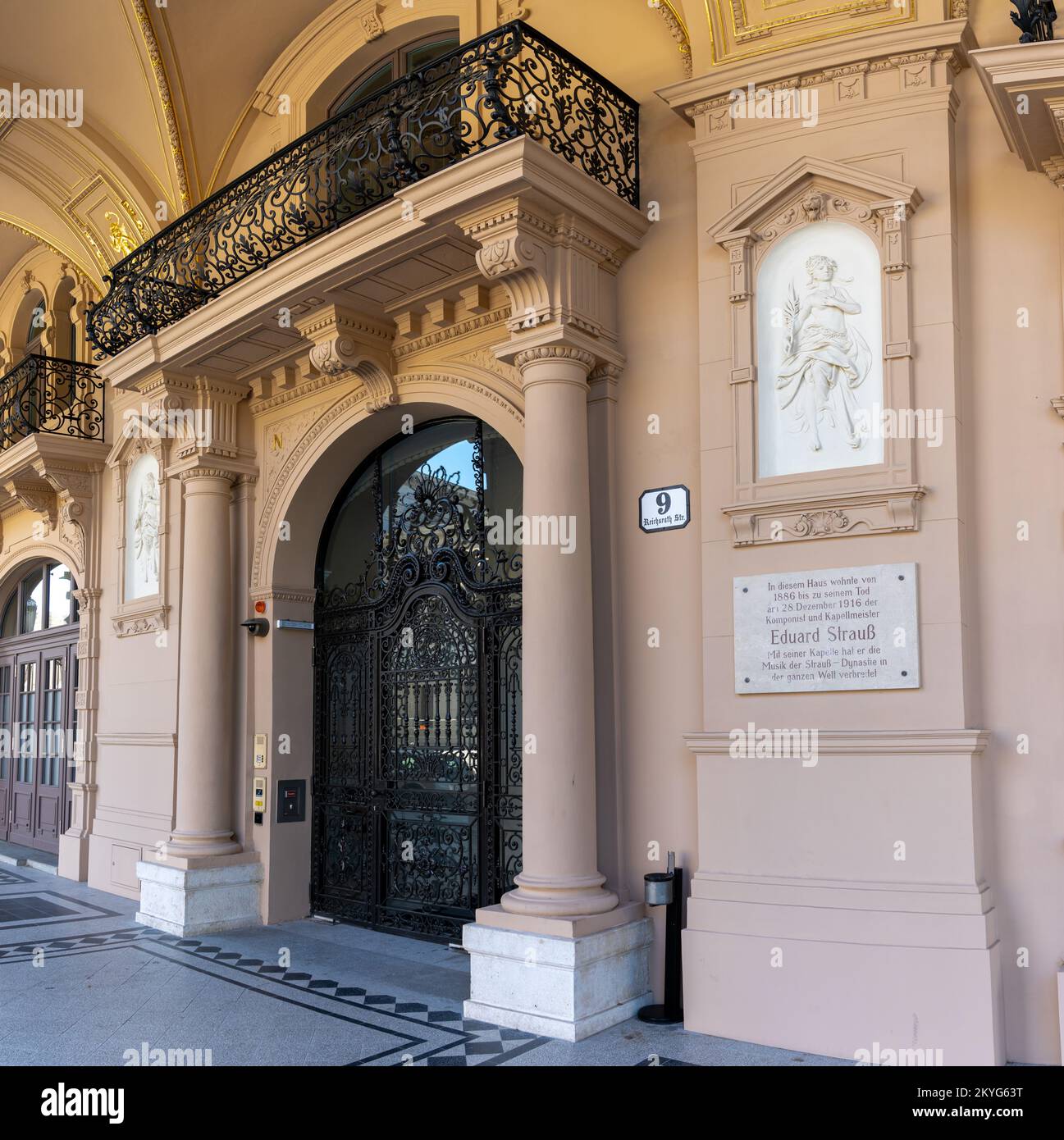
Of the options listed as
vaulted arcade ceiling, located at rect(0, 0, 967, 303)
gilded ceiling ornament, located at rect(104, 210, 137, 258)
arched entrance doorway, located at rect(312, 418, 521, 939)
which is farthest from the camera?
gilded ceiling ornament, located at rect(104, 210, 137, 258)

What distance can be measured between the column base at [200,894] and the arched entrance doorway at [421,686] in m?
0.58

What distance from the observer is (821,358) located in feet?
19.6

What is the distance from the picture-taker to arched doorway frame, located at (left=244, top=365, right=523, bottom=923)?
29.9 ft

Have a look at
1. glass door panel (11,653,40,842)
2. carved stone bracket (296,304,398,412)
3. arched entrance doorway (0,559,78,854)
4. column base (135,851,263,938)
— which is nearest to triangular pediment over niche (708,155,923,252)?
carved stone bracket (296,304,398,412)

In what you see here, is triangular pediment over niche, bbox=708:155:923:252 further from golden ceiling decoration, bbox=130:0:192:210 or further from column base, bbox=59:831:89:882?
column base, bbox=59:831:89:882

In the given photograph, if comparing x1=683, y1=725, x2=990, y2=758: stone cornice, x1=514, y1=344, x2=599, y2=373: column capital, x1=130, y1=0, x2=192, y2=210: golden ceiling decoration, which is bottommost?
x1=683, y1=725, x2=990, y2=758: stone cornice

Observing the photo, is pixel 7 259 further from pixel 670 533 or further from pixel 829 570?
pixel 829 570

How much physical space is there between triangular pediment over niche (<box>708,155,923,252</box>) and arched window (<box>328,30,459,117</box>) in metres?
3.50

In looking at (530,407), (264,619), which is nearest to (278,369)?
(264,619)

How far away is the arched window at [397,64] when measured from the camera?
8.86m

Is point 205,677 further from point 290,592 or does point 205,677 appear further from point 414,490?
point 414,490

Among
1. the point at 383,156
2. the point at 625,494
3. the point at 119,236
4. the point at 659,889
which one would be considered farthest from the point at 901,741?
the point at 119,236

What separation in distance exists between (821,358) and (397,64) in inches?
207

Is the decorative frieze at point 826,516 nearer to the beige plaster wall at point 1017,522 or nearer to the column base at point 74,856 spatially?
the beige plaster wall at point 1017,522
